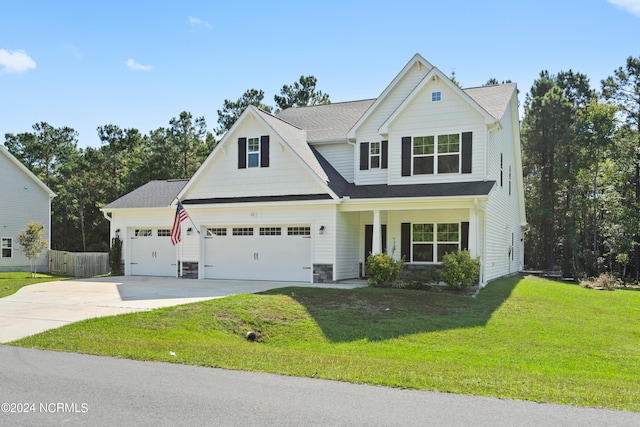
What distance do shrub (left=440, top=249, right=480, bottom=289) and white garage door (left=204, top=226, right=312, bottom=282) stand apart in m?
5.39

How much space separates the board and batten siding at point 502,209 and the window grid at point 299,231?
6.55 meters

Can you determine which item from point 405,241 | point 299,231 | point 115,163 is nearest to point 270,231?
point 299,231

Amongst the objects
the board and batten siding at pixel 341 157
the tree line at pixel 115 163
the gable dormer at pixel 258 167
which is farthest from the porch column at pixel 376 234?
the tree line at pixel 115 163

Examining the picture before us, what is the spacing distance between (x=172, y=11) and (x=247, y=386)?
1133 cm

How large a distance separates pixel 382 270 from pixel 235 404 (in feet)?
38.7

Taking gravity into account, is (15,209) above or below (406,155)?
below

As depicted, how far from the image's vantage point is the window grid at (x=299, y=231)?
19.8 metres

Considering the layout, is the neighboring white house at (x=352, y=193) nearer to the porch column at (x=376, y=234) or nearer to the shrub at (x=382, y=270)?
the porch column at (x=376, y=234)

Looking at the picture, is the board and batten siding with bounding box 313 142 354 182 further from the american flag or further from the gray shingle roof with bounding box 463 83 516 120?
the american flag

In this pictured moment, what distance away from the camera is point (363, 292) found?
50.6ft

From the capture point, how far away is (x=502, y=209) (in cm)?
2233

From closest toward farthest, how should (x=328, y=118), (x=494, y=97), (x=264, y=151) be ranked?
(x=264, y=151)
(x=494, y=97)
(x=328, y=118)

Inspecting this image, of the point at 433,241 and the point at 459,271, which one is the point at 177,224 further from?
the point at 459,271

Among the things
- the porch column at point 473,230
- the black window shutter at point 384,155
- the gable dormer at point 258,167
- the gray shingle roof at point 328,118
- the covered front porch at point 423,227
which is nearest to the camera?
the porch column at point 473,230
